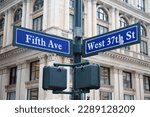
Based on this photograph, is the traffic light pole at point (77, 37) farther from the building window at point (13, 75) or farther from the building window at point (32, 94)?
the building window at point (13, 75)

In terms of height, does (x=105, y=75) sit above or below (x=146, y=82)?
above

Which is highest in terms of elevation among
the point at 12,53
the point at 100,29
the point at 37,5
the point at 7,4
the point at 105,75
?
the point at 7,4

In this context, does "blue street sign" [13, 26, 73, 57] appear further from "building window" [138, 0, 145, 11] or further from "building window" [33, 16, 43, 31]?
"building window" [138, 0, 145, 11]

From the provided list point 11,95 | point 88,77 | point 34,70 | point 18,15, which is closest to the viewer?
point 88,77

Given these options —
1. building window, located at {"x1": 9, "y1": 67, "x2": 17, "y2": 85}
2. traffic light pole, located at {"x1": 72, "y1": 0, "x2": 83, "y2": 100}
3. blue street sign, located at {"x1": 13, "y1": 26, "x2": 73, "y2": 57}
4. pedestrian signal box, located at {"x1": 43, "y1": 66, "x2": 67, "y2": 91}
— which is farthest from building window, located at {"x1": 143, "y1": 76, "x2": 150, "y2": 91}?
pedestrian signal box, located at {"x1": 43, "y1": 66, "x2": 67, "y2": 91}

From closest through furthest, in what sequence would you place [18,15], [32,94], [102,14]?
[32,94]
[102,14]
[18,15]

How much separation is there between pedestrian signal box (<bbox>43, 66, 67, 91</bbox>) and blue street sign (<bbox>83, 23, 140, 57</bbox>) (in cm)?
120

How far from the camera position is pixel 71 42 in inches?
289

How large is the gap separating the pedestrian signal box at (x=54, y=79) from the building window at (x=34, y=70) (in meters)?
23.4

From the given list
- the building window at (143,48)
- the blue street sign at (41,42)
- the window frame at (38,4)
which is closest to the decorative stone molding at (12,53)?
the window frame at (38,4)

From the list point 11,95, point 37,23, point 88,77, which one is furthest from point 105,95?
point 88,77

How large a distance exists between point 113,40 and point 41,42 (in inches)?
63.8

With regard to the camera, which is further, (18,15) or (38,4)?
(18,15)

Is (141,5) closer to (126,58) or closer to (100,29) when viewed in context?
(126,58)
